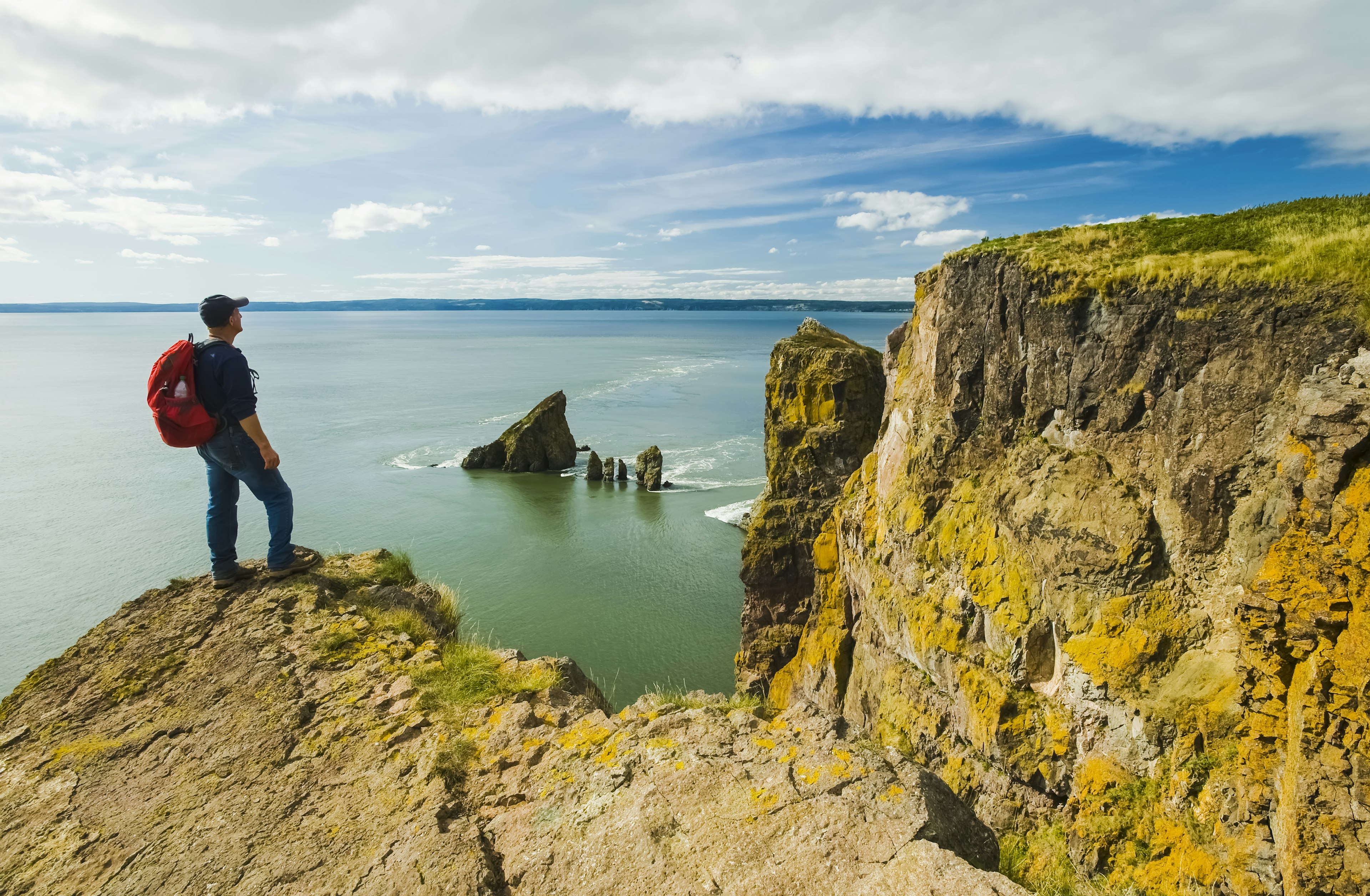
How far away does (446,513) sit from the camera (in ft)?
139

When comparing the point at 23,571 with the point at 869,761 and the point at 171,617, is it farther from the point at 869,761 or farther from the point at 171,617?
the point at 869,761

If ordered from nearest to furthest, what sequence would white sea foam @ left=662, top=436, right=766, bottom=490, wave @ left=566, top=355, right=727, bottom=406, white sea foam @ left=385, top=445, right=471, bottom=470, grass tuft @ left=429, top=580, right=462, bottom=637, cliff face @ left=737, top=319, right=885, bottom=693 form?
grass tuft @ left=429, top=580, right=462, bottom=637 → cliff face @ left=737, top=319, right=885, bottom=693 → white sea foam @ left=662, top=436, right=766, bottom=490 → white sea foam @ left=385, top=445, right=471, bottom=470 → wave @ left=566, top=355, right=727, bottom=406

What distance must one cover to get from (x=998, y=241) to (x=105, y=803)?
12.3 meters

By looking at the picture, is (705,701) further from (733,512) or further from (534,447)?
(534,447)

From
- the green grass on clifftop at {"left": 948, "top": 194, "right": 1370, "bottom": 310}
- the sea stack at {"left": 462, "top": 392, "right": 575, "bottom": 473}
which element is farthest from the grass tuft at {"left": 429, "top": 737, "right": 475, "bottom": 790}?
the sea stack at {"left": 462, "top": 392, "right": 575, "bottom": 473}

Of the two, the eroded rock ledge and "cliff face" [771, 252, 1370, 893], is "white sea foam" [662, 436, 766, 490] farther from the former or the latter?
the eroded rock ledge

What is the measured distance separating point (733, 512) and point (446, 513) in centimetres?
1877

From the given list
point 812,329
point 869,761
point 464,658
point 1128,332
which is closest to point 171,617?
point 464,658

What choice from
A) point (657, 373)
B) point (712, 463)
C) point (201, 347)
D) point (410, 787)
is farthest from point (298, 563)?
point (657, 373)

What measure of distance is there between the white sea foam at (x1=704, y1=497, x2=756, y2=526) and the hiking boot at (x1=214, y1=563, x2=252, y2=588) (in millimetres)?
32193

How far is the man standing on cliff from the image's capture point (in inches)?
251

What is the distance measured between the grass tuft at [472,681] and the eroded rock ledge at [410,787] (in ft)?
0.13

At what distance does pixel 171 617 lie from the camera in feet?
21.3

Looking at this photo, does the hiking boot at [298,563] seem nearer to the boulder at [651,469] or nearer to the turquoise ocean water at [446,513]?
the turquoise ocean water at [446,513]
